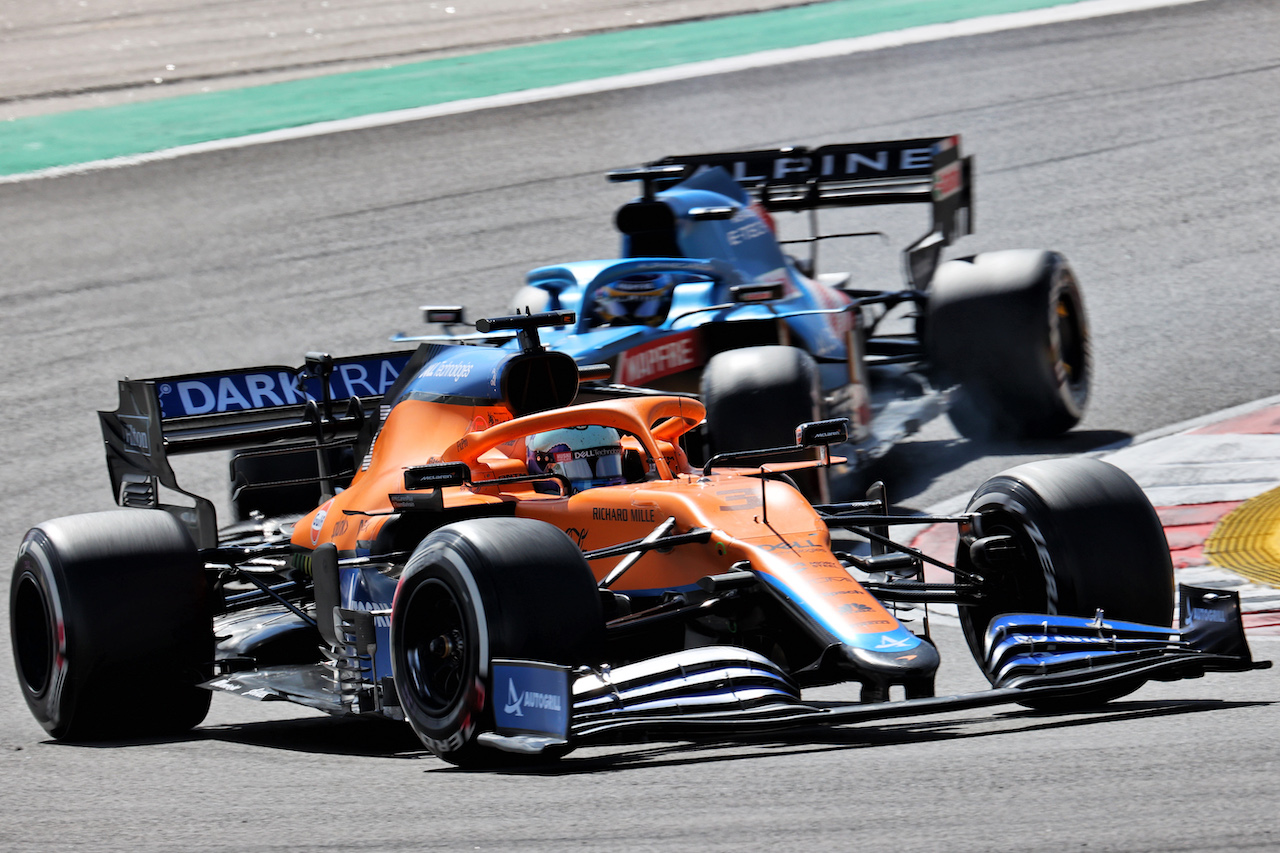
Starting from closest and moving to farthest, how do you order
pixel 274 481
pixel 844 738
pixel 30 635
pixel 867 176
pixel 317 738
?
pixel 844 738 < pixel 317 738 < pixel 30 635 < pixel 274 481 < pixel 867 176

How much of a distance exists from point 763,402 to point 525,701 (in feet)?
15.5

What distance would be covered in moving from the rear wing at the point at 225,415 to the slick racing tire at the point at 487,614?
2.45 meters

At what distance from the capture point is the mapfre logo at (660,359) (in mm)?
11312

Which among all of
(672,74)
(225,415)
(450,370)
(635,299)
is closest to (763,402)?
(635,299)

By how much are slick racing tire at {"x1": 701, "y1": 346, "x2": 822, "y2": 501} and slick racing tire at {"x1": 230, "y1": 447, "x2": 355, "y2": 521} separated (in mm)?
2151

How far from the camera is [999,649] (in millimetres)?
6664

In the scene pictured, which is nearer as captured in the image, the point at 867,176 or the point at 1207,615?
the point at 1207,615

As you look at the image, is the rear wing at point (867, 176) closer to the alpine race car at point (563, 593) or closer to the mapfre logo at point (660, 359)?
the mapfre logo at point (660, 359)

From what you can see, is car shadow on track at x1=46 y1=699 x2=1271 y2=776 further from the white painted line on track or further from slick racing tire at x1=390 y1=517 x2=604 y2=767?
the white painted line on track

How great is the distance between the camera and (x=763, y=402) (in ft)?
34.3

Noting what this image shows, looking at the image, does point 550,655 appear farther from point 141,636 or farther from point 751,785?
point 141,636

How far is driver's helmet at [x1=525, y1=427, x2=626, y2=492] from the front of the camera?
24.9 feet

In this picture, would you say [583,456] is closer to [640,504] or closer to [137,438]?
[640,504]

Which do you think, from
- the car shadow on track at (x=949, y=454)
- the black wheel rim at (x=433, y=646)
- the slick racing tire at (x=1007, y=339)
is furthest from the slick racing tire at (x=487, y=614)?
the slick racing tire at (x=1007, y=339)
